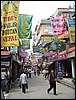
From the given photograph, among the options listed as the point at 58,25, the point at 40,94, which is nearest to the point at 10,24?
the point at 40,94

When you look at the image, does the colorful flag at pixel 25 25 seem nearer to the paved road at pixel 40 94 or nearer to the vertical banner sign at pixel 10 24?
the vertical banner sign at pixel 10 24

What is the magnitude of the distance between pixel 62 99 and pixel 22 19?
729 centimetres

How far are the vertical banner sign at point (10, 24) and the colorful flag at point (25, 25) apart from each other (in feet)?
5.03

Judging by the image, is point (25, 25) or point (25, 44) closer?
point (25, 25)

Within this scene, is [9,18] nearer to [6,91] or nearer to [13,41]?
[13,41]

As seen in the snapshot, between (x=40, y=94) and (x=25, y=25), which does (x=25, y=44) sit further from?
(x=40, y=94)

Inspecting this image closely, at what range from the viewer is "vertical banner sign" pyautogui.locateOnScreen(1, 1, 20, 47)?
1714 centimetres

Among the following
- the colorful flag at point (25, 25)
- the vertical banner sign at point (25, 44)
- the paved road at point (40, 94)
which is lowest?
the paved road at point (40, 94)

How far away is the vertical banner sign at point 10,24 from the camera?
1714 centimetres

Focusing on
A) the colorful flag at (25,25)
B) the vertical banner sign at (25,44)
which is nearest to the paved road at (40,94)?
the colorful flag at (25,25)

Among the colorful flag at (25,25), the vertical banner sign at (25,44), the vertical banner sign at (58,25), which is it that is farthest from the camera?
the vertical banner sign at (25,44)

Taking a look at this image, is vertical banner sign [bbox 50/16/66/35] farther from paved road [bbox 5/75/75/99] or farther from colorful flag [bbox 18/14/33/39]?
paved road [bbox 5/75/75/99]

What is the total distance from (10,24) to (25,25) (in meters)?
1.98

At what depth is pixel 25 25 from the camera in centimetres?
1930
